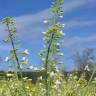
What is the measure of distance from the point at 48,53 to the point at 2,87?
2481 mm

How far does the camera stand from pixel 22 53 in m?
6.31

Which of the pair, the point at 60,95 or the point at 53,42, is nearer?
the point at 53,42

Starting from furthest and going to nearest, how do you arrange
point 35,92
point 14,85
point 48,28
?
1. point 35,92
2. point 14,85
3. point 48,28

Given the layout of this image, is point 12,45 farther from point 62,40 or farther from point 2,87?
point 2,87

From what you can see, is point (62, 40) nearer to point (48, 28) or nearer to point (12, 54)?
point (48, 28)

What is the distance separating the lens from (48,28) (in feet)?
19.9

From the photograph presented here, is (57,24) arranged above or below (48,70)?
above

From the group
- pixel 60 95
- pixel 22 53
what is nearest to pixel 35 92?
pixel 60 95

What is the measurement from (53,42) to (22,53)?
0.46 meters

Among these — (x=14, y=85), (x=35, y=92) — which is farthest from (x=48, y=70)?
(x=35, y=92)

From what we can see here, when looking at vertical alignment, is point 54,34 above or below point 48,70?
above

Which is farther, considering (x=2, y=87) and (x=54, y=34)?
(x=2, y=87)

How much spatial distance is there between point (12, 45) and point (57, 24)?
64 centimetres

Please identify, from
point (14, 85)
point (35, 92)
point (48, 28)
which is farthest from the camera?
point (35, 92)
